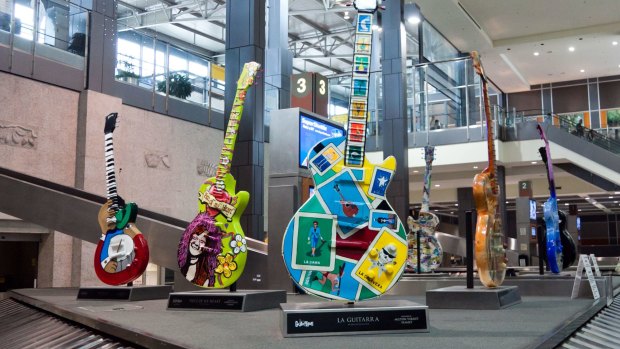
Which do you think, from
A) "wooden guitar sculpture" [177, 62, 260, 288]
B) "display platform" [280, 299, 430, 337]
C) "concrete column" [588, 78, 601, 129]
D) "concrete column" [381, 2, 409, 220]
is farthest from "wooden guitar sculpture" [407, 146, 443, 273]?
"concrete column" [588, 78, 601, 129]

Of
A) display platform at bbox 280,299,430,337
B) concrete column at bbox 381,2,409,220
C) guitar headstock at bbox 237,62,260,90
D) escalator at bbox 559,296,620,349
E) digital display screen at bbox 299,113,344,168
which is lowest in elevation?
escalator at bbox 559,296,620,349

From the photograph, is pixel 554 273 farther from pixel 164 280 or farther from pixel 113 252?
pixel 164 280

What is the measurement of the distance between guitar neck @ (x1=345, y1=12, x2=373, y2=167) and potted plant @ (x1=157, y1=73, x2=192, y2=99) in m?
8.39

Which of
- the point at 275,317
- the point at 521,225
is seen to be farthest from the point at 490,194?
the point at 521,225

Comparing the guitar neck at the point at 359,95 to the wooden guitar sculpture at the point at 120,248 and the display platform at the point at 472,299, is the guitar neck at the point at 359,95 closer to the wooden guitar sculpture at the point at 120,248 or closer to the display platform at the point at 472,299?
the display platform at the point at 472,299

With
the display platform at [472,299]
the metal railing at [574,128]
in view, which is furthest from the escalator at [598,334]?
the metal railing at [574,128]

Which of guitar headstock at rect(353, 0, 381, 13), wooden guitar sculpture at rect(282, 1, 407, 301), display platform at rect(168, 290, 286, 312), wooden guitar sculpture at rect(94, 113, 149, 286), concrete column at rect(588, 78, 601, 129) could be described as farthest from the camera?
concrete column at rect(588, 78, 601, 129)

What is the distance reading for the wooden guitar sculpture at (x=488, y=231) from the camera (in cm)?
471

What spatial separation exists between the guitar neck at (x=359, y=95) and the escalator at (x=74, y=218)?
3382 millimetres

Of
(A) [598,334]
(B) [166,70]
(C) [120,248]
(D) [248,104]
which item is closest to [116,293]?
(C) [120,248]

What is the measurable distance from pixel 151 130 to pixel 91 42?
1.93 metres

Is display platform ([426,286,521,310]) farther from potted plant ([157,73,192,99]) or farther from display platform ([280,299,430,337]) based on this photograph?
potted plant ([157,73,192,99])

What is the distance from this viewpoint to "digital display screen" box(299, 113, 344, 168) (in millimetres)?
6492

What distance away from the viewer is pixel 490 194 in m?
4.88
